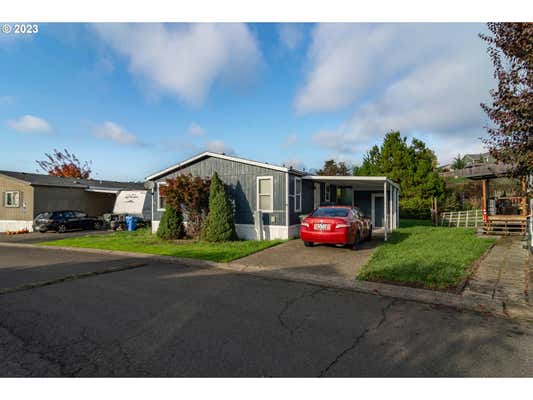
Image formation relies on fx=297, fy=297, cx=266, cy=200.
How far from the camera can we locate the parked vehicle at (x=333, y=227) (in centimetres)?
982

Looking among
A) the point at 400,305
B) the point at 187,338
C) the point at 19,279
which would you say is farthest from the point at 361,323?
the point at 19,279

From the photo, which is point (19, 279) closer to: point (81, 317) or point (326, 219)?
point (81, 317)

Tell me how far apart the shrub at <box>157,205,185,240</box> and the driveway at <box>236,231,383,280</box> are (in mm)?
5052

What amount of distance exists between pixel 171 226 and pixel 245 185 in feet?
12.7

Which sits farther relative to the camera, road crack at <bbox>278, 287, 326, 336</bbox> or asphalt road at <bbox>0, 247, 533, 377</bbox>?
road crack at <bbox>278, 287, 326, 336</bbox>

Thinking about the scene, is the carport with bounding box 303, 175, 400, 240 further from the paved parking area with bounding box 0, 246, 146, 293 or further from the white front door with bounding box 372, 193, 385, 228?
the paved parking area with bounding box 0, 246, 146, 293

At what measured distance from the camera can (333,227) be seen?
9.88 metres

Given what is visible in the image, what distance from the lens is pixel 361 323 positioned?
4.36m

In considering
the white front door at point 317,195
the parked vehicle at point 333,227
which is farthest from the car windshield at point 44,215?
the parked vehicle at point 333,227

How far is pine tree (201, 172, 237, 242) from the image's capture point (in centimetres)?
1242

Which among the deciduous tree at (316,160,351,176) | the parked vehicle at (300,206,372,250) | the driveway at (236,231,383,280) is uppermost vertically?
the deciduous tree at (316,160,351,176)

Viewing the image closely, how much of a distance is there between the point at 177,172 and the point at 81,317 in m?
11.9

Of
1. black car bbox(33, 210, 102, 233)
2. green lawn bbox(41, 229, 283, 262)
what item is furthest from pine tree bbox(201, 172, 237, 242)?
black car bbox(33, 210, 102, 233)

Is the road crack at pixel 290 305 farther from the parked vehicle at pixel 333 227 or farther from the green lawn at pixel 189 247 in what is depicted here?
the parked vehicle at pixel 333 227
